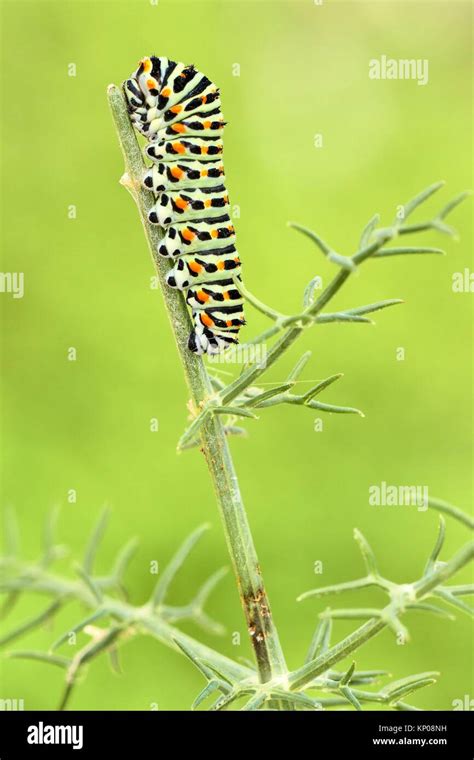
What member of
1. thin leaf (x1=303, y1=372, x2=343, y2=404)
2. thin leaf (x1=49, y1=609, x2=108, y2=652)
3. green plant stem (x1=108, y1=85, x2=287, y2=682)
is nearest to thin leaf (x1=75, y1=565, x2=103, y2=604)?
thin leaf (x1=49, y1=609, x2=108, y2=652)

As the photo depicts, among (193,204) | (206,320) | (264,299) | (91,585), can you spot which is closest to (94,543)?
(91,585)

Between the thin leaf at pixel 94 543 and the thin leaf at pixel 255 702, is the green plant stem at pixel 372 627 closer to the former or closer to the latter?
the thin leaf at pixel 255 702

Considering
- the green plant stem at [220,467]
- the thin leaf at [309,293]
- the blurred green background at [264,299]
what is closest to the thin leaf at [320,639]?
the green plant stem at [220,467]

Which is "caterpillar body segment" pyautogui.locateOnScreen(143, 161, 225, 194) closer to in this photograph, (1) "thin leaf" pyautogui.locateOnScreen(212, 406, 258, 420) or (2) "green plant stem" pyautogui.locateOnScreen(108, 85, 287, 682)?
(2) "green plant stem" pyautogui.locateOnScreen(108, 85, 287, 682)

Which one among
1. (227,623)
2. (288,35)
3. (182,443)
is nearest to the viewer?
(182,443)

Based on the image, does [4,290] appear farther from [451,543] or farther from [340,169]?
[451,543]

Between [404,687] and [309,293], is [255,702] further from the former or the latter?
[309,293]

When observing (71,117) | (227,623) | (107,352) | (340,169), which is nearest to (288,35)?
(340,169)
